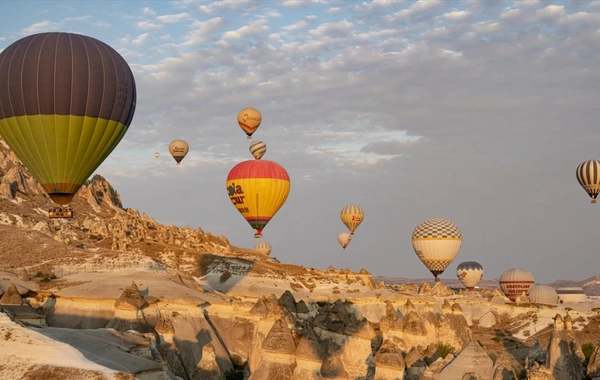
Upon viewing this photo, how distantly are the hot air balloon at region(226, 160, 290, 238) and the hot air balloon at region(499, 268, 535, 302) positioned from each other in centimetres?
5634

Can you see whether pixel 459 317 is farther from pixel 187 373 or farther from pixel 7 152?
→ pixel 7 152

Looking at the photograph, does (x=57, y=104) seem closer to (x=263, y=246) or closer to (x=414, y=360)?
(x=414, y=360)

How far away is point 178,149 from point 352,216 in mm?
32830

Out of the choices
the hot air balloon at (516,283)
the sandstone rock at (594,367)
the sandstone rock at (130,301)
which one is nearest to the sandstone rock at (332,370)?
the sandstone rock at (594,367)

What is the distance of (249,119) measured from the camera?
9662cm

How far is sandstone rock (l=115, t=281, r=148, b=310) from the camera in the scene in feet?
158

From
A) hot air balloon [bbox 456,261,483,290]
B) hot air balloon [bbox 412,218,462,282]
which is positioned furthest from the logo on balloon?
hot air balloon [bbox 456,261,483,290]

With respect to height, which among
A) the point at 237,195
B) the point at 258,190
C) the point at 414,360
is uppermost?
the point at 258,190

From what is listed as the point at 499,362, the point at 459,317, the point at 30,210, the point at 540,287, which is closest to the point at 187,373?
the point at 499,362

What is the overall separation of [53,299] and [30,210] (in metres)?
51.5

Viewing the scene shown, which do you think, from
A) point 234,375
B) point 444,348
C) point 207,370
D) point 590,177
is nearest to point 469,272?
point 590,177

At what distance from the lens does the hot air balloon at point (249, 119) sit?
96625mm

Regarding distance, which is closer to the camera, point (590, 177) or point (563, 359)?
point (563, 359)

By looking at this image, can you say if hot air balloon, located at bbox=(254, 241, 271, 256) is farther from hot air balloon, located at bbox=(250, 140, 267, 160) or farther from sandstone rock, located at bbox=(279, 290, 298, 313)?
sandstone rock, located at bbox=(279, 290, 298, 313)
